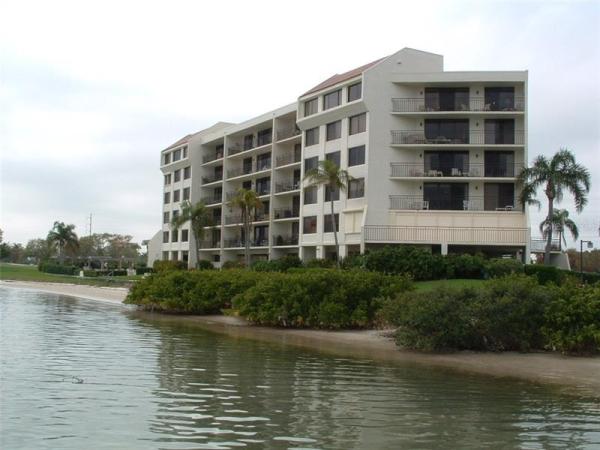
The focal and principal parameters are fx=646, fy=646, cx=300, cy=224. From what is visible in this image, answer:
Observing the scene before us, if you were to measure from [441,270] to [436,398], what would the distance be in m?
29.5

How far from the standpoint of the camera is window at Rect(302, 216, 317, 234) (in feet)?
188

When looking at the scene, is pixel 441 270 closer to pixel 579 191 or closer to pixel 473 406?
pixel 579 191

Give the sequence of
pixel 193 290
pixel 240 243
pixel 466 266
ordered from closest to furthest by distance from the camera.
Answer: pixel 193 290
pixel 466 266
pixel 240 243

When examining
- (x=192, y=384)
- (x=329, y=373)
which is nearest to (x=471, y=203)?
(x=329, y=373)

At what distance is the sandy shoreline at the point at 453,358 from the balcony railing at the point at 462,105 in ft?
92.5

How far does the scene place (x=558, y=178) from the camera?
4594 cm

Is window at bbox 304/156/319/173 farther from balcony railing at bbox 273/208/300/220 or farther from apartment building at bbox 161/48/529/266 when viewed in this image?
balcony railing at bbox 273/208/300/220

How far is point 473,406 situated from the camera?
41.5 feet

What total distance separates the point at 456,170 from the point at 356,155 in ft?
26.9

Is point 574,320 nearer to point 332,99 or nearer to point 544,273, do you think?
point 544,273

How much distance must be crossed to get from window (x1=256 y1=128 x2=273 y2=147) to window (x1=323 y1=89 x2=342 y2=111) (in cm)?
1307

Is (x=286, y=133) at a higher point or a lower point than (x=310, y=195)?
higher

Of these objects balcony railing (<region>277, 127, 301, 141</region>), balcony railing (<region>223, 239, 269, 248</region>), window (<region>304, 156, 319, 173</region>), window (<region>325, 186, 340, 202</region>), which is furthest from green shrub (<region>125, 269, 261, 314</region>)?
balcony railing (<region>277, 127, 301, 141</region>)

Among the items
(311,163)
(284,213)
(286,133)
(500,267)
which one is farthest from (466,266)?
(286,133)
